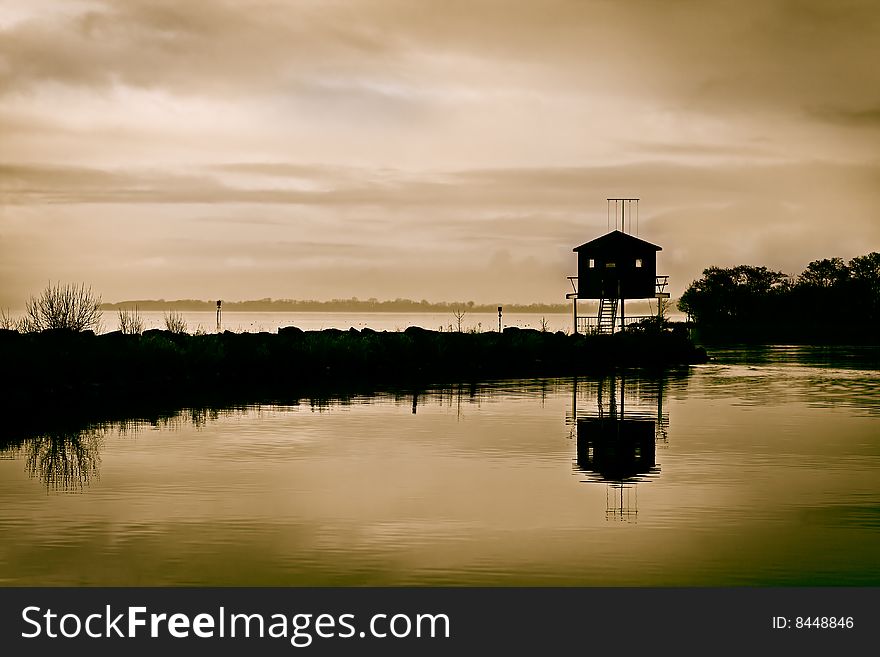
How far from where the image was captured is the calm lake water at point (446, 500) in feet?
32.7

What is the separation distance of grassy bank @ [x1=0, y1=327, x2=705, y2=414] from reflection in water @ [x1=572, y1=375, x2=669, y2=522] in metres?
8.72

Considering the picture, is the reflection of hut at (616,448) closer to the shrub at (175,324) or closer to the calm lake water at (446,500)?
the calm lake water at (446,500)

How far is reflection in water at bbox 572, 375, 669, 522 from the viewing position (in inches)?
559

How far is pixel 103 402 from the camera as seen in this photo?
27.8 meters

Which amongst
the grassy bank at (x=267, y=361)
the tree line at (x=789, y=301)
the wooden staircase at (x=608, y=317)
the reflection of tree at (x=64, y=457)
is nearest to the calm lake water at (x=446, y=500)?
the reflection of tree at (x=64, y=457)

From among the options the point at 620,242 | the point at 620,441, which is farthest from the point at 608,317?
the point at 620,441

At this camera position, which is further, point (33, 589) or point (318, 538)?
point (318, 538)

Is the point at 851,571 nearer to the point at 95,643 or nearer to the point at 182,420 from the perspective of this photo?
the point at 95,643

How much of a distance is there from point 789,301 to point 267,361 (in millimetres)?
100466

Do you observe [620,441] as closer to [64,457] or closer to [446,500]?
[446,500]

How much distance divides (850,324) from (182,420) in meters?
105

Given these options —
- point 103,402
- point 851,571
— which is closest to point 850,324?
point 103,402

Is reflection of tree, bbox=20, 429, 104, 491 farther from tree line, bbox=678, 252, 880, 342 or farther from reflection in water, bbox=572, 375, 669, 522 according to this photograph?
tree line, bbox=678, 252, 880, 342

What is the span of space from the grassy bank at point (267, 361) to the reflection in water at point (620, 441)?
872 centimetres
